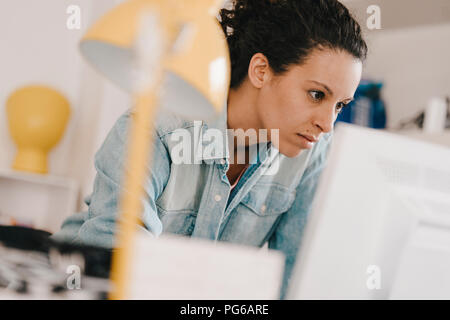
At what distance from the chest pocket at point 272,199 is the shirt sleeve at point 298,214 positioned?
23mm

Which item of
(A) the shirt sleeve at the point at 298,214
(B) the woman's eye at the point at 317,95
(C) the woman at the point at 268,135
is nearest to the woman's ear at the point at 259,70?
(C) the woman at the point at 268,135

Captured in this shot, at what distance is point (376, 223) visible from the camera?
55cm

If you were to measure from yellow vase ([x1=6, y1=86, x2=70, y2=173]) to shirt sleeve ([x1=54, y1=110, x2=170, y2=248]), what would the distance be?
1.39 metres

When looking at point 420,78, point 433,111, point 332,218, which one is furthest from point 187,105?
point 420,78

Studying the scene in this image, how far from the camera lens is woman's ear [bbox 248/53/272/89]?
119 centimetres

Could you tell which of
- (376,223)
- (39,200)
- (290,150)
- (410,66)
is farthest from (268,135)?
(39,200)

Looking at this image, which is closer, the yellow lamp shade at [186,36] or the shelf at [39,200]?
the yellow lamp shade at [186,36]

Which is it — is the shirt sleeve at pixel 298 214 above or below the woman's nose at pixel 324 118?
below

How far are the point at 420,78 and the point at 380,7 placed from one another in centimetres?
40

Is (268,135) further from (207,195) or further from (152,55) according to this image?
(152,55)

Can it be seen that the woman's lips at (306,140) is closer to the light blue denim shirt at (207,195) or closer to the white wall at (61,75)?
the light blue denim shirt at (207,195)

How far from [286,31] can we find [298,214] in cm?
47

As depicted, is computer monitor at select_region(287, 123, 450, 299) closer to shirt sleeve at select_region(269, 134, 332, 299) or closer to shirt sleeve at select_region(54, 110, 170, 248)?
shirt sleeve at select_region(54, 110, 170, 248)

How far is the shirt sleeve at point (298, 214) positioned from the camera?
1.23 m
